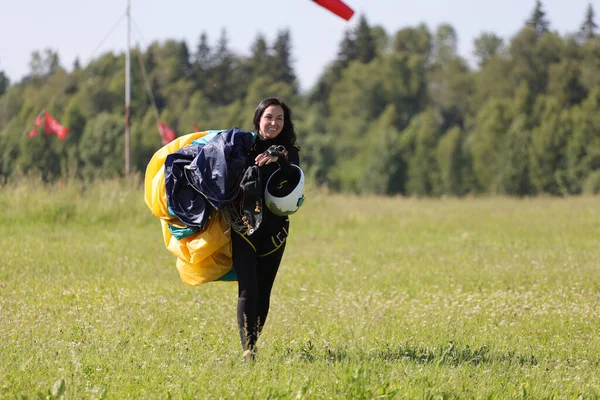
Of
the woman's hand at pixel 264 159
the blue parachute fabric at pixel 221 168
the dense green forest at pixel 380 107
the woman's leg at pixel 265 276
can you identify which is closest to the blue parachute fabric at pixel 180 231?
the blue parachute fabric at pixel 221 168

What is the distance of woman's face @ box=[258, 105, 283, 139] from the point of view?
6.05 meters

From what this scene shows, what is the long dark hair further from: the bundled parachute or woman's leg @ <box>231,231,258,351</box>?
woman's leg @ <box>231,231,258,351</box>

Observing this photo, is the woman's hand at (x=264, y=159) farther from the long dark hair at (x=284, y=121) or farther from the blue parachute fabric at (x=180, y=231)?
the blue parachute fabric at (x=180, y=231)

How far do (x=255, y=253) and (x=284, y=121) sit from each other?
96 cm

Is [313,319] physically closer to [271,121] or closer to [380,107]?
[271,121]

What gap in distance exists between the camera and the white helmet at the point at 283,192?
5.86 meters

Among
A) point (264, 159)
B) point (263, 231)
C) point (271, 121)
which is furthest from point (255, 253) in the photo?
point (271, 121)

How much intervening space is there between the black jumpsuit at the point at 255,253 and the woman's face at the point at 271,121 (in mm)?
73

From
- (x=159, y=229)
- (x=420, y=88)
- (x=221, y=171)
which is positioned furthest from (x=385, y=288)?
(x=420, y=88)

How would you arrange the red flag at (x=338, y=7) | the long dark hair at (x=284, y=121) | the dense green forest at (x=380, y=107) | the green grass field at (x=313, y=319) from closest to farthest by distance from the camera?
1. the red flag at (x=338, y=7)
2. the green grass field at (x=313, y=319)
3. the long dark hair at (x=284, y=121)
4. the dense green forest at (x=380, y=107)

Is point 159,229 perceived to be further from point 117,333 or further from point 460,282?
point 117,333

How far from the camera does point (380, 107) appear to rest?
8294 centimetres

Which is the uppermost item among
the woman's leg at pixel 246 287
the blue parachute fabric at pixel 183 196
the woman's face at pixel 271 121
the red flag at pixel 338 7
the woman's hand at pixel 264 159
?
the red flag at pixel 338 7

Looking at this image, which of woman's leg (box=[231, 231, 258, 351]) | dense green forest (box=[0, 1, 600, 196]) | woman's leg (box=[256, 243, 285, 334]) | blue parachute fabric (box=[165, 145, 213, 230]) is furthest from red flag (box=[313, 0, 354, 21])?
dense green forest (box=[0, 1, 600, 196])
